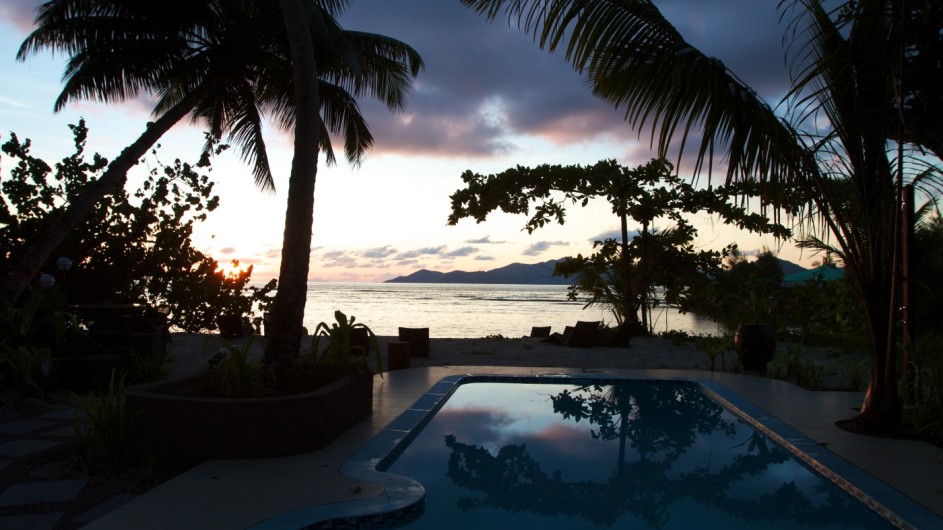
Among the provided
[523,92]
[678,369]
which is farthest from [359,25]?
[678,369]

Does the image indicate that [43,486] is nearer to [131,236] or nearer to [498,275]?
[131,236]

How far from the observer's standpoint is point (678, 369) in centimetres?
795

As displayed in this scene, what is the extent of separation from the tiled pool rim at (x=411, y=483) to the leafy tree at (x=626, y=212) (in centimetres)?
607

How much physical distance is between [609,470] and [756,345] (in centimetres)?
411

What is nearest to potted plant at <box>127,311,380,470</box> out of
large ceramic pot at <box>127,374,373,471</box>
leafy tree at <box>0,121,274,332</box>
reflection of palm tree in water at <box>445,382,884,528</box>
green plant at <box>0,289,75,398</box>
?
large ceramic pot at <box>127,374,373,471</box>

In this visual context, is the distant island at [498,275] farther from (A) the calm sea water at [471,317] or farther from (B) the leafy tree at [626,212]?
(B) the leafy tree at [626,212]

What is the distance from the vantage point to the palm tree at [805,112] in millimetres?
4102

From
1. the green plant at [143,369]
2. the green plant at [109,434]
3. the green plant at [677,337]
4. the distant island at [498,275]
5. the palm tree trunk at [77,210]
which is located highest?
the distant island at [498,275]

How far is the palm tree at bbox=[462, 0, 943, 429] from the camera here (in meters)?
4.10

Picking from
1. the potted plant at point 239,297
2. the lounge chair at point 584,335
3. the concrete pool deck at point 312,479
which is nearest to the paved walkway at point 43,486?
the concrete pool deck at point 312,479

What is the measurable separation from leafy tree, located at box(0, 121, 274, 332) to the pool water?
7.89 meters

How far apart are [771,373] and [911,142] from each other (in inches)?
162

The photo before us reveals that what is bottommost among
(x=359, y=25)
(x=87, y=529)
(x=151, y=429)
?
(x=87, y=529)

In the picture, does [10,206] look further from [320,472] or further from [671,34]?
[671,34]
